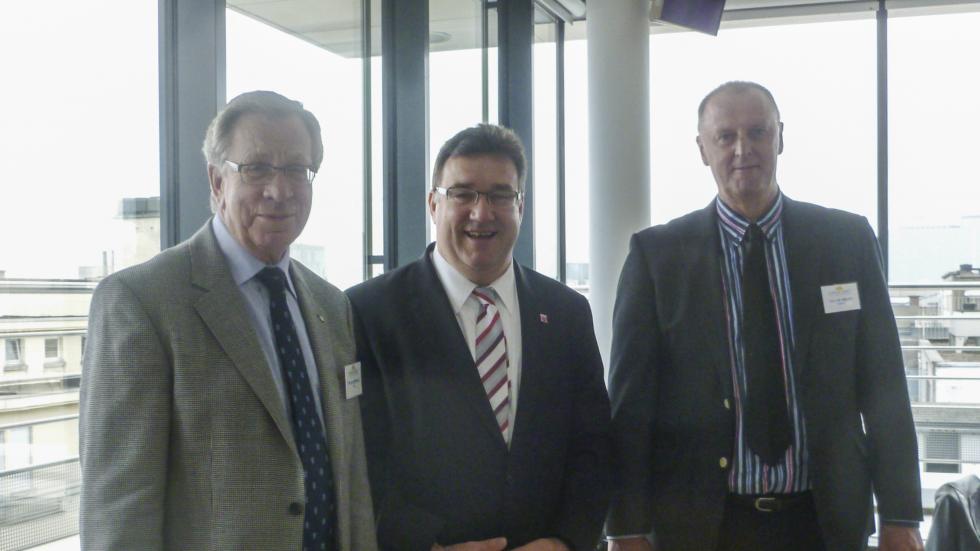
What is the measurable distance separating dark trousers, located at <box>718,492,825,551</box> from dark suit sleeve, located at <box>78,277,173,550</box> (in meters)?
1.42

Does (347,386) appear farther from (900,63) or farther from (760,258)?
(900,63)

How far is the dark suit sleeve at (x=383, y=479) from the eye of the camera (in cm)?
211

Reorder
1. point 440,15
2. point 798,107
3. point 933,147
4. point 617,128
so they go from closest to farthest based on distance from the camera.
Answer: point 440,15 → point 617,128 → point 933,147 → point 798,107

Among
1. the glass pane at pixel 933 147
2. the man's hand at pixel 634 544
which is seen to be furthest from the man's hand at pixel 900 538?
the glass pane at pixel 933 147

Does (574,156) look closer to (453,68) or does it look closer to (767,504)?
(453,68)

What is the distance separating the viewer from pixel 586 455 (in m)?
2.32

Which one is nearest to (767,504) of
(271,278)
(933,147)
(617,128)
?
(271,278)

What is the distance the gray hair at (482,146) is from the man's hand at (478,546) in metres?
0.89

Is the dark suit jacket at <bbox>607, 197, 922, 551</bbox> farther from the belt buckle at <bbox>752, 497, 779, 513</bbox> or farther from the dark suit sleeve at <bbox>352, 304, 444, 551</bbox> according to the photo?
the dark suit sleeve at <bbox>352, 304, 444, 551</bbox>

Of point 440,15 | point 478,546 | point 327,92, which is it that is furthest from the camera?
point 440,15

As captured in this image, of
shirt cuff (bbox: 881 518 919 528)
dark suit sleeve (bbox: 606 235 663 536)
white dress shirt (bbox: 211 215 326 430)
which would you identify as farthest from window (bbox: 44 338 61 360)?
shirt cuff (bbox: 881 518 919 528)

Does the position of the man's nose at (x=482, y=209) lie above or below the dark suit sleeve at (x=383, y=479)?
above

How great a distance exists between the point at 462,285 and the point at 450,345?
0.17 metres

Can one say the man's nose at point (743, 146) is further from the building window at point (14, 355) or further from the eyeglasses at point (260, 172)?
the building window at point (14, 355)
